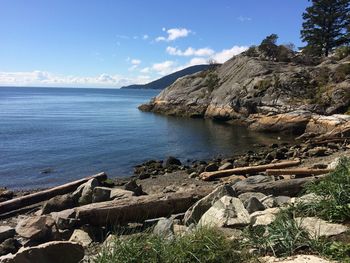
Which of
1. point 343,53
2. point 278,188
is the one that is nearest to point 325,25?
point 343,53

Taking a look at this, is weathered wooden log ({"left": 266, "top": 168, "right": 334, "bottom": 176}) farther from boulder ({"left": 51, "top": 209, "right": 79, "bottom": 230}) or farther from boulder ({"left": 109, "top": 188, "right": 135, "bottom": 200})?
boulder ({"left": 51, "top": 209, "right": 79, "bottom": 230})

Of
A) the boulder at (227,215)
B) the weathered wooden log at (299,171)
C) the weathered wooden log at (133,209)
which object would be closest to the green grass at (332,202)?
the boulder at (227,215)

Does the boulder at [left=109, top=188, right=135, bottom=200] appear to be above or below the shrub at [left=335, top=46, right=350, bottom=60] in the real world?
below

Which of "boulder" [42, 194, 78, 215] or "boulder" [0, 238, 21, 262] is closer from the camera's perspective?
"boulder" [0, 238, 21, 262]

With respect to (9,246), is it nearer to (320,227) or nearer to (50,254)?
(50,254)

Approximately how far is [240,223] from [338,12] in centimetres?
6074

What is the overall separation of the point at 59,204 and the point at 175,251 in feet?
32.7

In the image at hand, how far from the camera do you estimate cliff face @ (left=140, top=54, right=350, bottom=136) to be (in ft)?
130

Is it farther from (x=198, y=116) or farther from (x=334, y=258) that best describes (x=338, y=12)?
(x=334, y=258)

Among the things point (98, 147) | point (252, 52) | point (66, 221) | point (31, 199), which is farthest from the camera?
point (252, 52)

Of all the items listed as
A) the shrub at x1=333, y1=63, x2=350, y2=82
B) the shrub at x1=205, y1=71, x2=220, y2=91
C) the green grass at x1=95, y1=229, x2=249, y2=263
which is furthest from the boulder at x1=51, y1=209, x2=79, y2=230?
the shrub at x1=205, y1=71, x2=220, y2=91

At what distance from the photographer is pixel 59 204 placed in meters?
14.8

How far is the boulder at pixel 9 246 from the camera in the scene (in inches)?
410

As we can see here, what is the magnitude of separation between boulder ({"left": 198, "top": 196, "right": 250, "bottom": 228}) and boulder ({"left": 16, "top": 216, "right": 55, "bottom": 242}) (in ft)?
14.8
